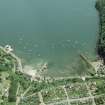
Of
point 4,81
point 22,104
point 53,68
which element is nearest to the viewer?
point 22,104

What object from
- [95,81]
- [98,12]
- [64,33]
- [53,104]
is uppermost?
[98,12]

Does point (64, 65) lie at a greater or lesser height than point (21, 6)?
lesser

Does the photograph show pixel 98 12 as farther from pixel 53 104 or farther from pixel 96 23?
pixel 53 104

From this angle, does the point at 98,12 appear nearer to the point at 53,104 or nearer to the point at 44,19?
the point at 44,19

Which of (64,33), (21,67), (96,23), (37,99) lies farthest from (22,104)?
(96,23)

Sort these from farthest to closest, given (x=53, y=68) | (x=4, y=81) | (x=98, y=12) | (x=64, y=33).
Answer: (x=98, y=12)
(x=64, y=33)
(x=53, y=68)
(x=4, y=81)

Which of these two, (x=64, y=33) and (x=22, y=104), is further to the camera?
(x=64, y=33)

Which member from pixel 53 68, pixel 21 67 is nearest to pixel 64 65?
pixel 53 68
